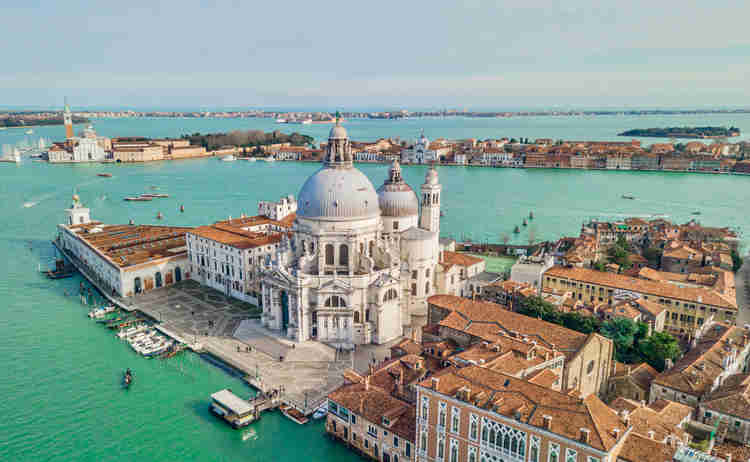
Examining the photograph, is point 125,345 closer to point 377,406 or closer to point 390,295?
point 390,295

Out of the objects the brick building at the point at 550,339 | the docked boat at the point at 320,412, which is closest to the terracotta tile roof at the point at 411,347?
the brick building at the point at 550,339

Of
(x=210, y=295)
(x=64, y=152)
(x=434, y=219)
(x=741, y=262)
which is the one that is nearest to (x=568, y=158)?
(x=741, y=262)

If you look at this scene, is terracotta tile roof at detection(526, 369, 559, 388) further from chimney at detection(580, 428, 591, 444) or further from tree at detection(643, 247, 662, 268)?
tree at detection(643, 247, 662, 268)

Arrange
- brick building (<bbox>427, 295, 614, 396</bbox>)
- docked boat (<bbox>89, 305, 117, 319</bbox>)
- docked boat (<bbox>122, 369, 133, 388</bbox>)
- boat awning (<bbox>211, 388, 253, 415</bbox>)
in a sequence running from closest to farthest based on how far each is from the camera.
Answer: brick building (<bbox>427, 295, 614, 396</bbox>)
boat awning (<bbox>211, 388, 253, 415</bbox>)
docked boat (<bbox>122, 369, 133, 388</bbox>)
docked boat (<bbox>89, 305, 117, 319</bbox>)

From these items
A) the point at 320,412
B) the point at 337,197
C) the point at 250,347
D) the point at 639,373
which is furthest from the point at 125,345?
the point at 639,373

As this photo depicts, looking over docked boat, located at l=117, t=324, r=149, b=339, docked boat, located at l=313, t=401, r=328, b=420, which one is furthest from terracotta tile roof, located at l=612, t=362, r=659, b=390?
docked boat, located at l=117, t=324, r=149, b=339

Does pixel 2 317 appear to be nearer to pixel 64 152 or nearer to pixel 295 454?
pixel 295 454

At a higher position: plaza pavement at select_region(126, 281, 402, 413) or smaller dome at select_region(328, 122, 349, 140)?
smaller dome at select_region(328, 122, 349, 140)

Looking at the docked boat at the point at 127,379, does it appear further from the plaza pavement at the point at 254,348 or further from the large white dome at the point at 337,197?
the large white dome at the point at 337,197
